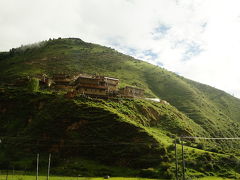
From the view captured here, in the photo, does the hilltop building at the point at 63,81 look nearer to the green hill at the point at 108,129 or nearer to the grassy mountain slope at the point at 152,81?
the green hill at the point at 108,129

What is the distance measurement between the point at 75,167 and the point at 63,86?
1925 inches

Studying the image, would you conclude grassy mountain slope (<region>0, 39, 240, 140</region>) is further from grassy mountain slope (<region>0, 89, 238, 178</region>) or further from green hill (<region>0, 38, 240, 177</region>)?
grassy mountain slope (<region>0, 89, 238, 178</region>)

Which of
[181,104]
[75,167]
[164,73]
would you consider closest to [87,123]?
[75,167]

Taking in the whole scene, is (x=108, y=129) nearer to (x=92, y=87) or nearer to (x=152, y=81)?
(x=92, y=87)

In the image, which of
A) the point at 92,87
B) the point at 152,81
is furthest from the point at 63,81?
the point at 152,81

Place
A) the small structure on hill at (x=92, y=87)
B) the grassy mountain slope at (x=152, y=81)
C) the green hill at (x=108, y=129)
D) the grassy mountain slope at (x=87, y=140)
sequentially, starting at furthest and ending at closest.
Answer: the grassy mountain slope at (x=152, y=81), the small structure on hill at (x=92, y=87), the green hill at (x=108, y=129), the grassy mountain slope at (x=87, y=140)

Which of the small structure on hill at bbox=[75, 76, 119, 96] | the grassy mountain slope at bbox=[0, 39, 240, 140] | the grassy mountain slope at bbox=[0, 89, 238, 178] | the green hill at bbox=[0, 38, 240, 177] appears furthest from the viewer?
the grassy mountain slope at bbox=[0, 39, 240, 140]

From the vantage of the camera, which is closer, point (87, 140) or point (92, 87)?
point (87, 140)

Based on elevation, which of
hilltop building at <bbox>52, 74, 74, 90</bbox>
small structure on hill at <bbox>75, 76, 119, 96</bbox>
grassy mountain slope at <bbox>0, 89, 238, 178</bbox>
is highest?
hilltop building at <bbox>52, 74, 74, 90</bbox>

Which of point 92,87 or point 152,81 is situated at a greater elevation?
point 152,81

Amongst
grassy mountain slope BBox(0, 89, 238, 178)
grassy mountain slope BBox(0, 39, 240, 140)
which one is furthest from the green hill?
grassy mountain slope BBox(0, 39, 240, 140)

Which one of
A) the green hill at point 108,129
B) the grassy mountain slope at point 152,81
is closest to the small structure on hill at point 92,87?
the green hill at point 108,129

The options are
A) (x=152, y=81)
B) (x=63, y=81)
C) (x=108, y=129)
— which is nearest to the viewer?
(x=108, y=129)

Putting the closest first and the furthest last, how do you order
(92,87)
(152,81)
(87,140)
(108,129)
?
(87,140) < (108,129) < (92,87) < (152,81)
